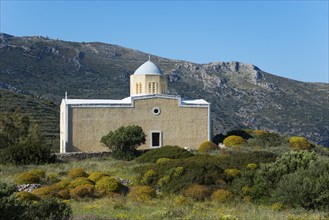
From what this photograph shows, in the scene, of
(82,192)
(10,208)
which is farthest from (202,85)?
(10,208)

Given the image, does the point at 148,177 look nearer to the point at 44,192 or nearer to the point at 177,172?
the point at 177,172

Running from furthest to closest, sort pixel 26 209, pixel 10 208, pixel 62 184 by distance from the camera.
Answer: pixel 62 184, pixel 26 209, pixel 10 208

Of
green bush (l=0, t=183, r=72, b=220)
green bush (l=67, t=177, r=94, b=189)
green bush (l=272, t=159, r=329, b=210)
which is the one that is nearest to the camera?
green bush (l=0, t=183, r=72, b=220)

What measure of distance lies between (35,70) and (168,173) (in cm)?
6816

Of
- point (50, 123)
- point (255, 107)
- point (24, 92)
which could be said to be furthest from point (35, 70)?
point (255, 107)

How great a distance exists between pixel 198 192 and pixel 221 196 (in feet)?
3.08

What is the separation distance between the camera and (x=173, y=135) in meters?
38.7

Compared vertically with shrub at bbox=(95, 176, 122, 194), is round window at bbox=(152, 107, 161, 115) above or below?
above

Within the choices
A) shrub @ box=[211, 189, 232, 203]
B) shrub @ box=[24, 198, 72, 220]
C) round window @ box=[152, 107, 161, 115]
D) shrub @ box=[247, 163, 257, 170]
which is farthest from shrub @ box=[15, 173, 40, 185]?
round window @ box=[152, 107, 161, 115]

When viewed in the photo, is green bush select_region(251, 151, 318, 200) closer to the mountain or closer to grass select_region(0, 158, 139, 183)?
grass select_region(0, 158, 139, 183)

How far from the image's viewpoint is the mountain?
8044 cm

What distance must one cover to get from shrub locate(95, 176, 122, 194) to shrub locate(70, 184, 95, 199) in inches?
19.2

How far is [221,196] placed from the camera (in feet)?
64.1

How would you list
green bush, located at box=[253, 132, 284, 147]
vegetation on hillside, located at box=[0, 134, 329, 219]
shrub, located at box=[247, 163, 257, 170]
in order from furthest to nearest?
green bush, located at box=[253, 132, 284, 147] → shrub, located at box=[247, 163, 257, 170] → vegetation on hillside, located at box=[0, 134, 329, 219]
